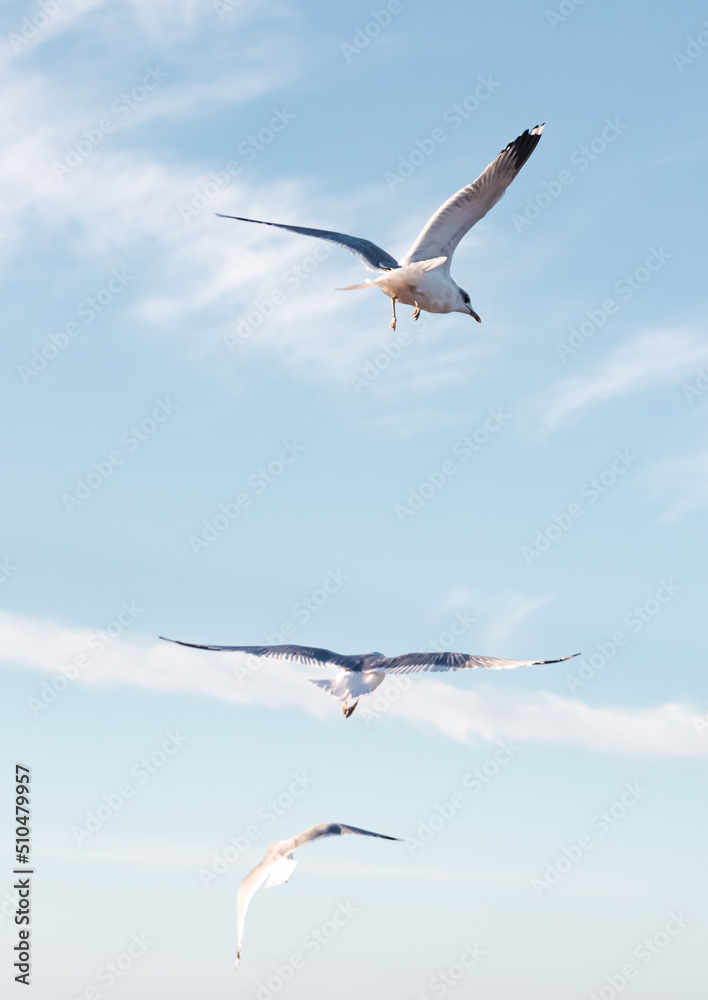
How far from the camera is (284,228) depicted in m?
22.1

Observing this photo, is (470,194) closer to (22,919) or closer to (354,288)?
(354,288)

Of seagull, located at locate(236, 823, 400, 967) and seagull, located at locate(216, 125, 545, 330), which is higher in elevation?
seagull, located at locate(216, 125, 545, 330)

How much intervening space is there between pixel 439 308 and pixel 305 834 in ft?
33.3

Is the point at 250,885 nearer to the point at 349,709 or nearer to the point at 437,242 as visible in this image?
the point at 349,709

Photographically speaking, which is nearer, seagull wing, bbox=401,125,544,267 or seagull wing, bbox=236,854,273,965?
seagull wing, bbox=236,854,273,965

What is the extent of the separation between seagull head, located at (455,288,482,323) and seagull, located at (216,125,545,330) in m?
0.45

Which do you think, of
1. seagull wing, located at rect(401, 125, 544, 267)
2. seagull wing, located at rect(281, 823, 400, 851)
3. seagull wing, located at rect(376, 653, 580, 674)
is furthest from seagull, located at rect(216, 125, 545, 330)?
seagull wing, located at rect(281, 823, 400, 851)

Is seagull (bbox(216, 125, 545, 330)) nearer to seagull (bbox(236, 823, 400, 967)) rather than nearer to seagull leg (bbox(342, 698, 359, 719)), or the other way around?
seagull leg (bbox(342, 698, 359, 719))

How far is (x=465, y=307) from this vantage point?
23.8 m

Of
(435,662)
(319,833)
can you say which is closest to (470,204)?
(435,662)

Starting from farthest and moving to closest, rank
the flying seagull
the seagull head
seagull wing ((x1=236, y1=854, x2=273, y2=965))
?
1. the seagull head
2. the flying seagull
3. seagull wing ((x1=236, y1=854, x2=273, y2=965))

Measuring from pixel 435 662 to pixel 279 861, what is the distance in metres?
5.53

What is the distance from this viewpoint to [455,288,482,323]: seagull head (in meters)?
23.6

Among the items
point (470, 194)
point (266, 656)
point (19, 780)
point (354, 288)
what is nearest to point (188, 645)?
point (266, 656)
